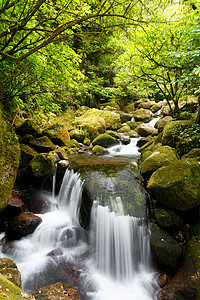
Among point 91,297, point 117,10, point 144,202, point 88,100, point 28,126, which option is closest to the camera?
point 117,10

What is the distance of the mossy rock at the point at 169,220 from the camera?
151 inches

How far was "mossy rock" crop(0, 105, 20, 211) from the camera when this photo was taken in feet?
11.6

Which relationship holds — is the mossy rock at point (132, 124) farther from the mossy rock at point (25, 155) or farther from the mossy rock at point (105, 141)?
the mossy rock at point (25, 155)

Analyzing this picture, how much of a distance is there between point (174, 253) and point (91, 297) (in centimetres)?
199

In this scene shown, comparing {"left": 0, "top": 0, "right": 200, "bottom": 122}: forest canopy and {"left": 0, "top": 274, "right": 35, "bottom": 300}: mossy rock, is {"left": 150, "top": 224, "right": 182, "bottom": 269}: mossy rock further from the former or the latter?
{"left": 0, "top": 0, "right": 200, "bottom": 122}: forest canopy

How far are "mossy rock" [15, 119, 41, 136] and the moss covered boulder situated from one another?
5.99m

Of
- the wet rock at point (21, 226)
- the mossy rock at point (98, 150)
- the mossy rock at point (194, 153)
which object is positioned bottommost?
the wet rock at point (21, 226)

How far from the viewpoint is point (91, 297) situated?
131 inches

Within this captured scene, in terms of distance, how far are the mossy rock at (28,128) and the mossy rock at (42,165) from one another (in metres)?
1.87

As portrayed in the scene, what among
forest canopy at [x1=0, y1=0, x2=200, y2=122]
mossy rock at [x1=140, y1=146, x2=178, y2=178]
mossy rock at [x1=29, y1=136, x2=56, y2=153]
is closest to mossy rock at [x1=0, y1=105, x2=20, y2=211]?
forest canopy at [x1=0, y1=0, x2=200, y2=122]

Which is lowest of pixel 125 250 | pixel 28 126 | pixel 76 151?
pixel 125 250

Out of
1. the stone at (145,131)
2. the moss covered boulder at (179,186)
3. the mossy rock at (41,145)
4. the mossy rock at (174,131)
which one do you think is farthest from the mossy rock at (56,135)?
the stone at (145,131)

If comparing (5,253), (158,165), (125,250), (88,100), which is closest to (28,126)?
(5,253)

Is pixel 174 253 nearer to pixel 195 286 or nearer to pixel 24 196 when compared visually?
pixel 195 286
